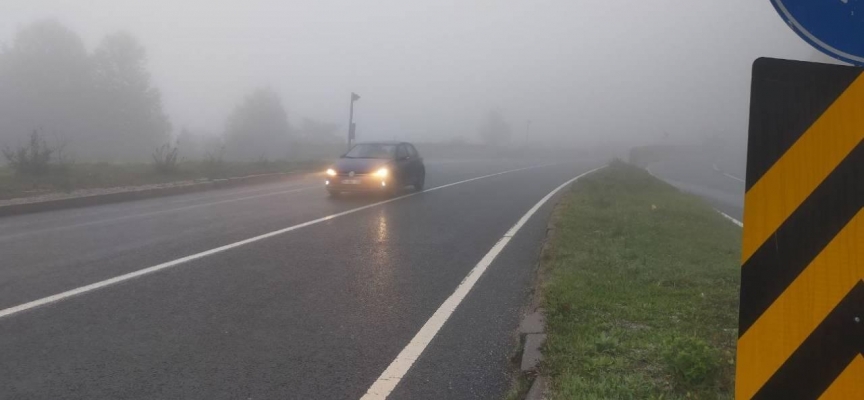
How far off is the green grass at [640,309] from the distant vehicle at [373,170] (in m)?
6.65

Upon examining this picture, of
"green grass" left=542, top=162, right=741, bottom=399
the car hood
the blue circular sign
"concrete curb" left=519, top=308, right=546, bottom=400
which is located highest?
the blue circular sign

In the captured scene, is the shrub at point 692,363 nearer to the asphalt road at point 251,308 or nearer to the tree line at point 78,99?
the asphalt road at point 251,308

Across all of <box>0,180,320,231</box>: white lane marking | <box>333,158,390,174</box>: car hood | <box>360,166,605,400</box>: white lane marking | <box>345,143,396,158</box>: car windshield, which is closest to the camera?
<box>360,166,605,400</box>: white lane marking

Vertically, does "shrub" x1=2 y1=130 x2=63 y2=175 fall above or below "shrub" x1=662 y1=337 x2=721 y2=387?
above

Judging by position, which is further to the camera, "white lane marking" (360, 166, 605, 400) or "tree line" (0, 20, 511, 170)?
"tree line" (0, 20, 511, 170)

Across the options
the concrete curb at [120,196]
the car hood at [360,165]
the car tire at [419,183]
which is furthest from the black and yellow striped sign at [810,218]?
the car tire at [419,183]

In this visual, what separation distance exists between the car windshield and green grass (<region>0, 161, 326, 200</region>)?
5686 mm

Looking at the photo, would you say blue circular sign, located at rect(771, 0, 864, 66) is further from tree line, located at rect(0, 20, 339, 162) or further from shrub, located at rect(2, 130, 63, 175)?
tree line, located at rect(0, 20, 339, 162)

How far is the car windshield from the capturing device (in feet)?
63.2

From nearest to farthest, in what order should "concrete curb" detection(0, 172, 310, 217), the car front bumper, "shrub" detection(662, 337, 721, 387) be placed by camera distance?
"shrub" detection(662, 337, 721, 387)
"concrete curb" detection(0, 172, 310, 217)
the car front bumper

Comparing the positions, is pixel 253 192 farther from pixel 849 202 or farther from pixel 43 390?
pixel 849 202

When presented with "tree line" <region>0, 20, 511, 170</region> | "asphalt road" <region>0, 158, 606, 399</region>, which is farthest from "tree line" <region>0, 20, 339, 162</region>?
"asphalt road" <region>0, 158, 606, 399</region>

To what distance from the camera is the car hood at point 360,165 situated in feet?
59.1

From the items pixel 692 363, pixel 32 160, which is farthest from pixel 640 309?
pixel 32 160
